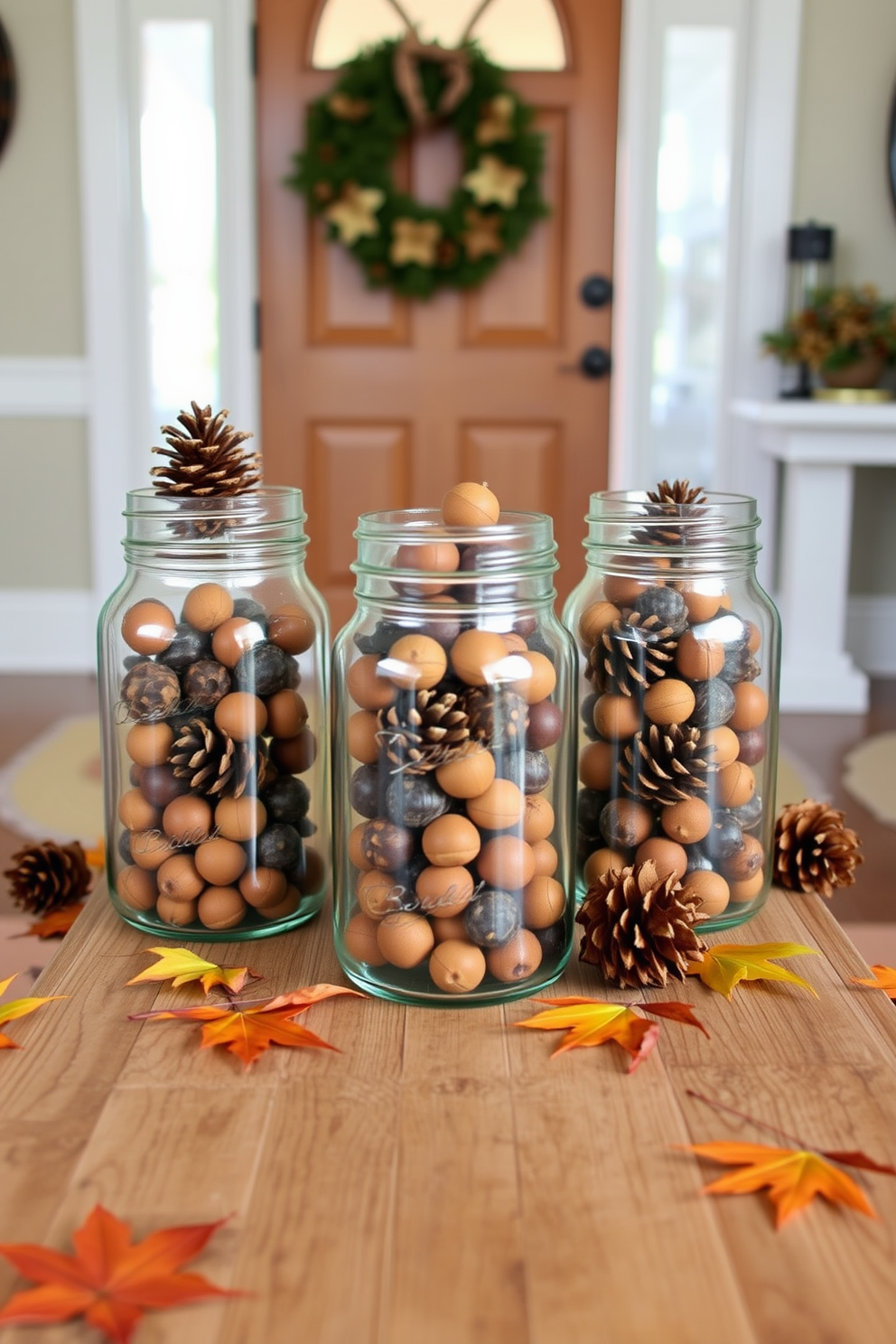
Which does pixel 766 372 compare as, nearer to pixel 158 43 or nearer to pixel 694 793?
pixel 158 43

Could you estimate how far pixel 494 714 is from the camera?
711 millimetres

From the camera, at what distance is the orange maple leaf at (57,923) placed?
0.99 metres

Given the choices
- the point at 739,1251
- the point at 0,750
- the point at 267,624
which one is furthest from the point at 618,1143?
the point at 0,750

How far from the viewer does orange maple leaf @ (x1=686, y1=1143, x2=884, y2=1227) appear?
568 millimetres

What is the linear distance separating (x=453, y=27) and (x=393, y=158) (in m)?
0.38

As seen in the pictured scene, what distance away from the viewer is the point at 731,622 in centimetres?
81

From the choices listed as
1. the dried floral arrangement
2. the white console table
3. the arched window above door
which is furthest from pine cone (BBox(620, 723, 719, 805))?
the arched window above door

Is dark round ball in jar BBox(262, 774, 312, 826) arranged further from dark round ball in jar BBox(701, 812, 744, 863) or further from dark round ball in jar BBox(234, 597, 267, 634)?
dark round ball in jar BBox(701, 812, 744, 863)

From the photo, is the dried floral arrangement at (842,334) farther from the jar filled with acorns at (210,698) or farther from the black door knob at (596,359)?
the jar filled with acorns at (210,698)

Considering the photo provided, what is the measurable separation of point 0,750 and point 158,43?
202 centimetres

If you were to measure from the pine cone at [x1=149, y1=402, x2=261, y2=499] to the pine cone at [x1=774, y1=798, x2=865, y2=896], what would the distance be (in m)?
0.45

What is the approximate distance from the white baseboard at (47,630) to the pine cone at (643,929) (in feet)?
11.2

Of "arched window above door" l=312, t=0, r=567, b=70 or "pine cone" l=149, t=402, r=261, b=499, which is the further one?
"arched window above door" l=312, t=0, r=567, b=70

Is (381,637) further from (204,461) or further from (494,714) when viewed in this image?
(204,461)
